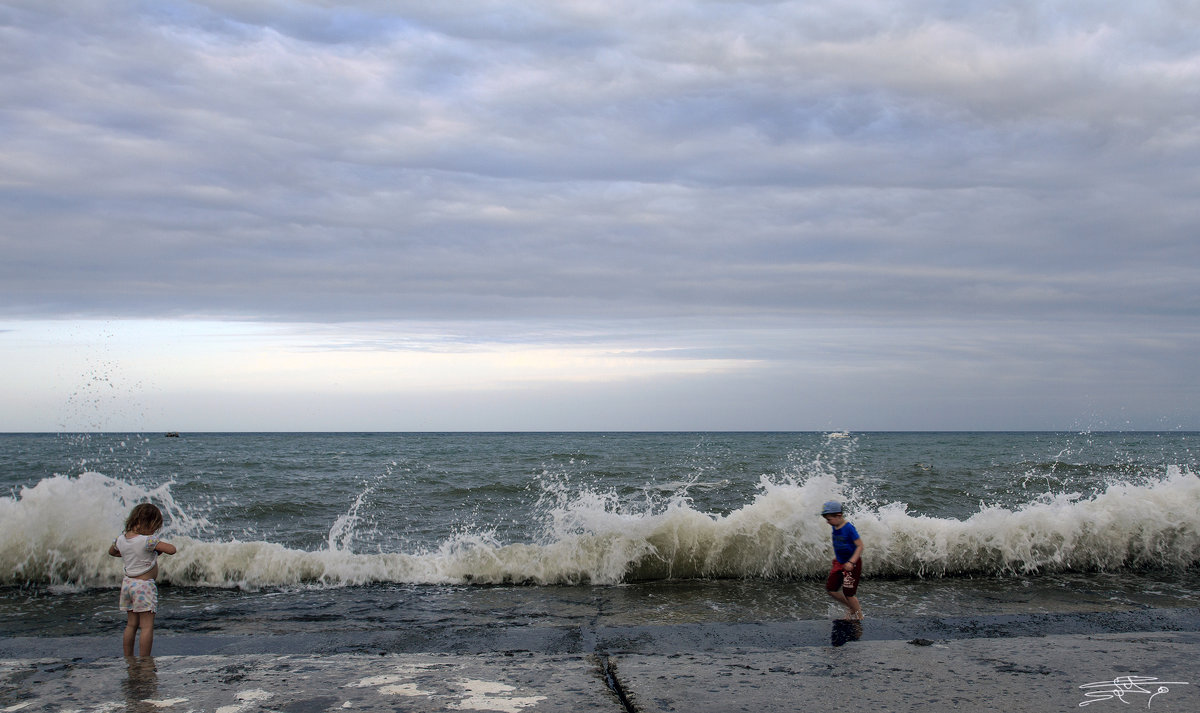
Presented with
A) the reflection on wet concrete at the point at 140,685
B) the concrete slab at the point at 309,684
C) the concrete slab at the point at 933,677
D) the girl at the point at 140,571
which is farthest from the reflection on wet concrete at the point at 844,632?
the girl at the point at 140,571

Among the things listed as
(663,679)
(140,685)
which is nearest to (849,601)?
(663,679)

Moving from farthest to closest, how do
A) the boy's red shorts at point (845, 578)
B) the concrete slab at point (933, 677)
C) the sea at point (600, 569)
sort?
the sea at point (600, 569) < the boy's red shorts at point (845, 578) < the concrete slab at point (933, 677)

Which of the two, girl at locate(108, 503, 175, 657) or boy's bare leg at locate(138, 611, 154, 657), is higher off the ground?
girl at locate(108, 503, 175, 657)

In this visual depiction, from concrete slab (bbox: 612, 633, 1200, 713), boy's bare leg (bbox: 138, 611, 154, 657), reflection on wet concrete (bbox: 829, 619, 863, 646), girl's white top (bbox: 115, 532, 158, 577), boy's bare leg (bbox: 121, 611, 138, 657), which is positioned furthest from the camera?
reflection on wet concrete (bbox: 829, 619, 863, 646)

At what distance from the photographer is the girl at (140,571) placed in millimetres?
5219

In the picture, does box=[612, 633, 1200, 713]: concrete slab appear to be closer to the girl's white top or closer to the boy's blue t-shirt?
the boy's blue t-shirt

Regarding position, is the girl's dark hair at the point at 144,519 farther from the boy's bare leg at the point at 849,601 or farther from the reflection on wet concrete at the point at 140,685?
the boy's bare leg at the point at 849,601

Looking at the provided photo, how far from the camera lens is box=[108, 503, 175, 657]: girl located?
522 centimetres

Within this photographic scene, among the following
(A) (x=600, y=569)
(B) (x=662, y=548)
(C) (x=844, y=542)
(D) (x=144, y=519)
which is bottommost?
(A) (x=600, y=569)

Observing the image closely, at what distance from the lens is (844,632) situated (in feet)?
18.9

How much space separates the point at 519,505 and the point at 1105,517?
10.3 metres

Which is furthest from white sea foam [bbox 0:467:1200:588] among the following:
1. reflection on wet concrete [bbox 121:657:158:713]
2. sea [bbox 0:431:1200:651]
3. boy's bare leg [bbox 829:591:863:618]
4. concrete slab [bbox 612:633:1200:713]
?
concrete slab [bbox 612:633:1200:713]

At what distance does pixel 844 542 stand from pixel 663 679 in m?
2.63

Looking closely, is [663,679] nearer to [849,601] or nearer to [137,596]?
[849,601]
